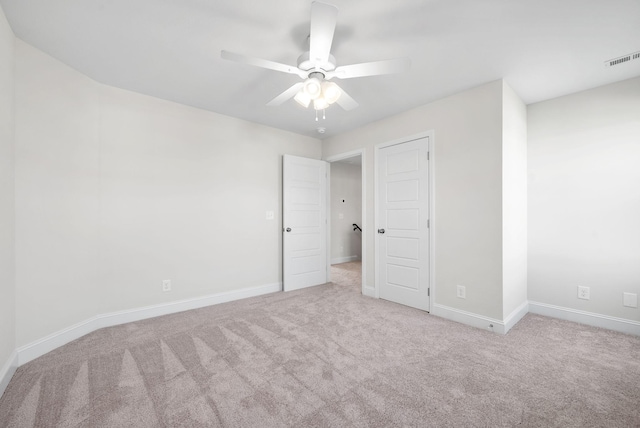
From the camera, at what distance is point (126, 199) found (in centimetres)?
290

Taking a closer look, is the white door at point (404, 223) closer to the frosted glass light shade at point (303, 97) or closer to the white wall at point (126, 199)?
the white wall at point (126, 199)

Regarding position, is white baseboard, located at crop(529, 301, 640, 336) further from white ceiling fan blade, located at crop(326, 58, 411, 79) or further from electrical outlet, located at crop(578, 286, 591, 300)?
white ceiling fan blade, located at crop(326, 58, 411, 79)

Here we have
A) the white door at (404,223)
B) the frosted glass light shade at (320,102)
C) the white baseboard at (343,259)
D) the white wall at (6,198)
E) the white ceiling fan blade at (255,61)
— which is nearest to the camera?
the white ceiling fan blade at (255,61)

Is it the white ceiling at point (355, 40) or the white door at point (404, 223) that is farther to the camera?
the white door at point (404, 223)

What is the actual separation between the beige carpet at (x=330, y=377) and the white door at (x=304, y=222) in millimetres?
1386

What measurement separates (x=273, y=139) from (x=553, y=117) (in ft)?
11.9

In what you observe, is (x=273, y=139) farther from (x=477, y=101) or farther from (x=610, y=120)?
(x=610, y=120)

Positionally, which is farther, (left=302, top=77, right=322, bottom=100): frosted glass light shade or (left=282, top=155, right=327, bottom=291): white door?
(left=282, top=155, right=327, bottom=291): white door

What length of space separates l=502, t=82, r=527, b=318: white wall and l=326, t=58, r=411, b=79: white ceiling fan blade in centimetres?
159

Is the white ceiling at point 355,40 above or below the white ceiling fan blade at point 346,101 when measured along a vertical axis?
above

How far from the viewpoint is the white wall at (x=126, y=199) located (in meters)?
2.21

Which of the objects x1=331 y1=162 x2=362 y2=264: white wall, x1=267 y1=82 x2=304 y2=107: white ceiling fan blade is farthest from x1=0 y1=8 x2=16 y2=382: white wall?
x1=331 y1=162 x2=362 y2=264: white wall

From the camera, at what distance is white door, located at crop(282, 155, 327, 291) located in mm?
4145

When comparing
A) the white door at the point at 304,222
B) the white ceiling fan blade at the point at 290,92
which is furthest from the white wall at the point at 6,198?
the white door at the point at 304,222
